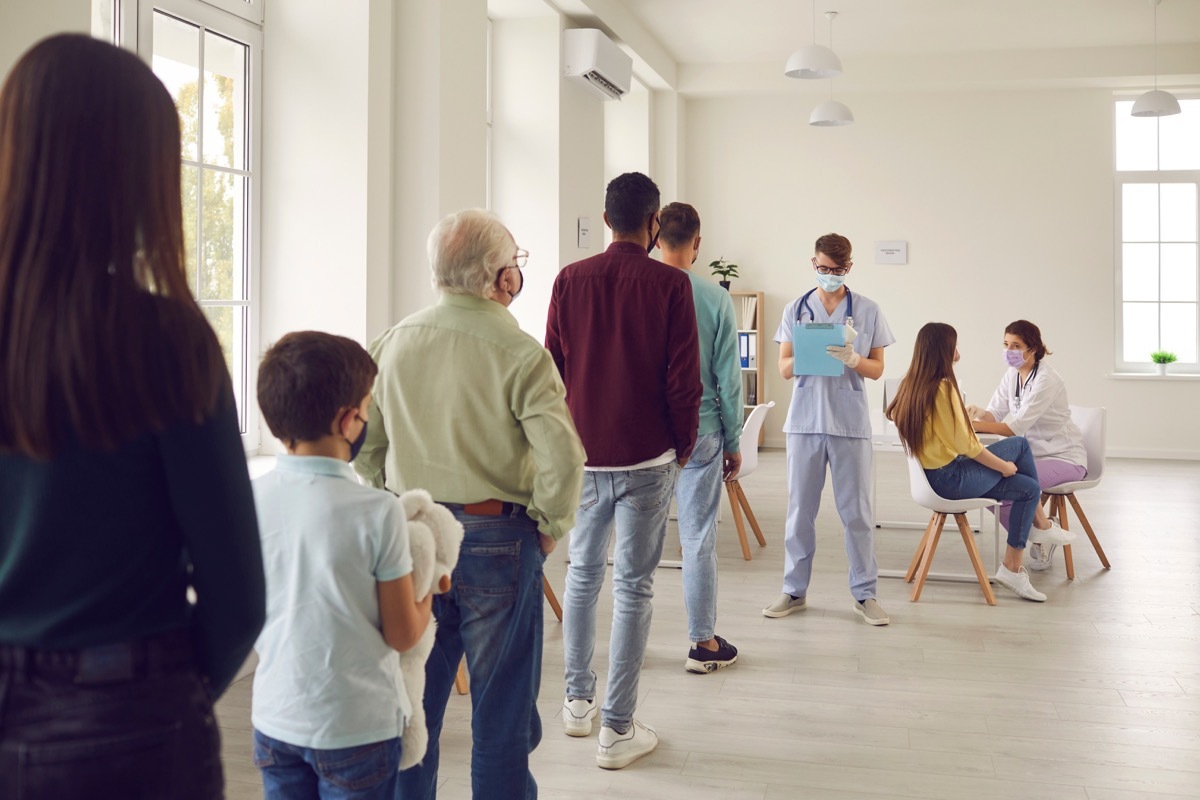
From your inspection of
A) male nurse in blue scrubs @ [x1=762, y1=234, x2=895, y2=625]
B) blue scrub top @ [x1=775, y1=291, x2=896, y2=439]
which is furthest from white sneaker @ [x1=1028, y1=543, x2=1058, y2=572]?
blue scrub top @ [x1=775, y1=291, x2=896, y2=439]

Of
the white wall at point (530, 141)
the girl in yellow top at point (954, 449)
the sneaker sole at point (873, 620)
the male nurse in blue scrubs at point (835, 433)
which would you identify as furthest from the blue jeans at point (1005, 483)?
the white wall at point (530, 141)

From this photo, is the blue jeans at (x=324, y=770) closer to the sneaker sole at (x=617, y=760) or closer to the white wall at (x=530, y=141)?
the sneaker sole at (x=617, y=760)

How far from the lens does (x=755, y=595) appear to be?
15.6ft

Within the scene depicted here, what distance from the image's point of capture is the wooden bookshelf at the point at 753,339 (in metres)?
9.94

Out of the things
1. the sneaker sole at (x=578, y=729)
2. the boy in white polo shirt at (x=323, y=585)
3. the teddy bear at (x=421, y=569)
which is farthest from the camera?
the sneaker sole at (x=578, y=729)

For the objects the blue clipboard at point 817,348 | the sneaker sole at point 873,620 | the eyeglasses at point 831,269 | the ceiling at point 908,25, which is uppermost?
the ceiling at point 908,25

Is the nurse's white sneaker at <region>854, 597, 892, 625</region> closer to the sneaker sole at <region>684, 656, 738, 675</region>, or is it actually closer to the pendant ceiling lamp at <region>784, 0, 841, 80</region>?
the sneaker sole at <region>684, 656, 738, 675</region>

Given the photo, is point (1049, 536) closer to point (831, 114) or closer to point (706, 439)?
point (706, 439)

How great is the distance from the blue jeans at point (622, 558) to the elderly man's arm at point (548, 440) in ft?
2.66

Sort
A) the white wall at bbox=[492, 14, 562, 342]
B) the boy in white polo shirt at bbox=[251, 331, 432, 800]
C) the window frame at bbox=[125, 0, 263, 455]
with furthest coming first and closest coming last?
the white wall at bbox=[492, 14, 562, 342], the window frame at bbox=[125, 0, 263, 455], the boy in white polo shirt at bbox=[251, 331, 432, 800]

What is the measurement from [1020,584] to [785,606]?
1.10 m

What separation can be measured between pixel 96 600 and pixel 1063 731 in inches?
115

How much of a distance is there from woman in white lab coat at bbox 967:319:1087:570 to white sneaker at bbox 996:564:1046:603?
0.45 m

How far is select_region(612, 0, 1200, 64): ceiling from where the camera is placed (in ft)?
25.2
